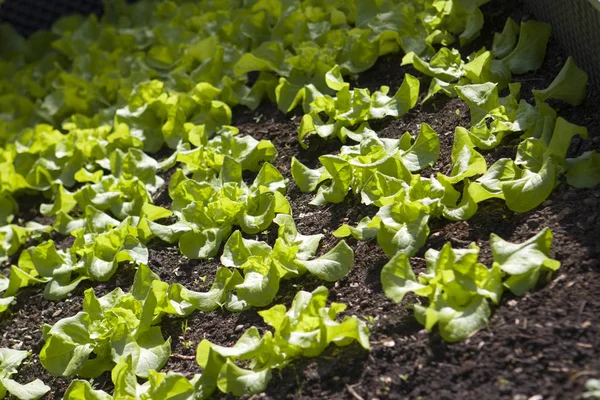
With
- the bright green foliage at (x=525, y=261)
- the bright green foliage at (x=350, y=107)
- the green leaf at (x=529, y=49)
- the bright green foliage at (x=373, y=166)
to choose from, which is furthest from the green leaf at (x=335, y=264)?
the green leaf at (x=529, y=49)

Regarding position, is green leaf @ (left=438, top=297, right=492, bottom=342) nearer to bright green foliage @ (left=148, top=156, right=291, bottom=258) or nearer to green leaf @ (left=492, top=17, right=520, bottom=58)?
bright green foliage @ (left=148, top=156, right=291, bottom=258)

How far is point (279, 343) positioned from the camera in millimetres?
2199

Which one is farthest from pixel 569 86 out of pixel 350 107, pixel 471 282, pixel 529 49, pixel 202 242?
pixel 202 242

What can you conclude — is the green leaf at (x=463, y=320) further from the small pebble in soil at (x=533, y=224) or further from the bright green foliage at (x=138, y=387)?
the bright green foliage at (x=138, y=387)

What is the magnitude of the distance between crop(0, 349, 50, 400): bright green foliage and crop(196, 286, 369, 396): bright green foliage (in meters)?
0.69

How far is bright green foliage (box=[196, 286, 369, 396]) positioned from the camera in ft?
7.07

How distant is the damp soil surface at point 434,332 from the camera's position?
1.92 meters

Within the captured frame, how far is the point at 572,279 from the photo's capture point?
2086mm

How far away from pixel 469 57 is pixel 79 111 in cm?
234

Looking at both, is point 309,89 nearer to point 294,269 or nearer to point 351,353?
point 294,269

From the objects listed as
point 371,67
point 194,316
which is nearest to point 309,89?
point 371,67

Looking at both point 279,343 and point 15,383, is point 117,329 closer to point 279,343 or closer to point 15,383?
point 15,383

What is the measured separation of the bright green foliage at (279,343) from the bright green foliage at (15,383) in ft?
2.27

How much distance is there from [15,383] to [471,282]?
1.64 m
